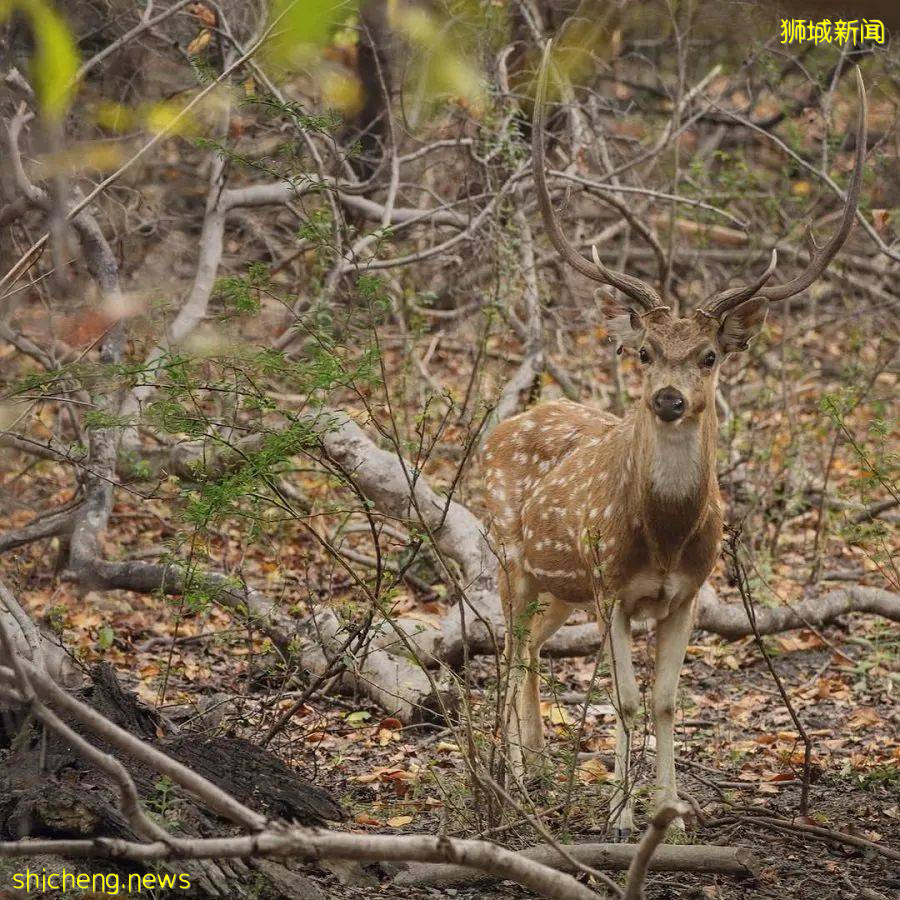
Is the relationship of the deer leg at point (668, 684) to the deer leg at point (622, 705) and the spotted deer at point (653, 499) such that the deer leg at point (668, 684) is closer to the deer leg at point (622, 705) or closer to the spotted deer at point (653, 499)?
the spotted deer at point (653, 499)

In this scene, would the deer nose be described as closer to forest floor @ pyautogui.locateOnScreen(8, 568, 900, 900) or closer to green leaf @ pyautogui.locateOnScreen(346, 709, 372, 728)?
forest floor @ pyautogui.locateOnScreen(8, 568, 900, 900)

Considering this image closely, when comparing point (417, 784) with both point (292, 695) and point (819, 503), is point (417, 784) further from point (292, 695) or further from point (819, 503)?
point (819, 503)

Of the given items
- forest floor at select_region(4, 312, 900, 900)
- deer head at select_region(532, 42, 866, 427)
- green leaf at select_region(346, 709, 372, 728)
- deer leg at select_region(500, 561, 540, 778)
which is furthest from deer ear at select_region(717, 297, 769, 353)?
green leaf at select_region(346, 709, 372, 728)

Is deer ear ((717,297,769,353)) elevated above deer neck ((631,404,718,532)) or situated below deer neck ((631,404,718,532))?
above

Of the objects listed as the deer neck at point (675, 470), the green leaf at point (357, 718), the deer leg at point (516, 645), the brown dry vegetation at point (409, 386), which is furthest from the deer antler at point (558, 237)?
the green leaf at point (357, 718)

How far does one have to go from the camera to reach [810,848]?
5.27 metres

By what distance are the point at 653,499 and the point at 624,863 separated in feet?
5.50

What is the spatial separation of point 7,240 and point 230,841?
672 centimetres

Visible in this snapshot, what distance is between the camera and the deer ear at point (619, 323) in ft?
20.1

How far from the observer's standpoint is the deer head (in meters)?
5.56

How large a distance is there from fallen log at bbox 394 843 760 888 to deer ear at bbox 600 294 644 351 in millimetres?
2329

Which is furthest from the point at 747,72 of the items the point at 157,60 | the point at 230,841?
the point at 230,841

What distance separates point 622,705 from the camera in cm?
570

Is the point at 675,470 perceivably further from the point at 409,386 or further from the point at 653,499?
the point at 409,386
